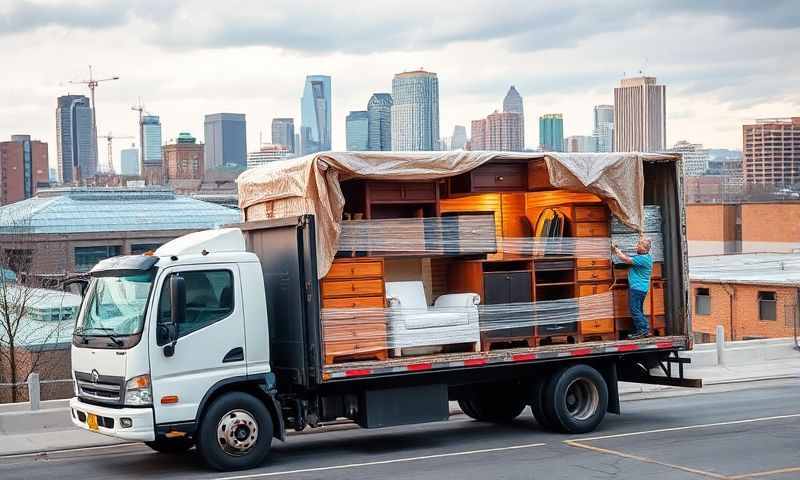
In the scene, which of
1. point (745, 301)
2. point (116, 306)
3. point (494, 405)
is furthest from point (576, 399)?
point (745, 301)

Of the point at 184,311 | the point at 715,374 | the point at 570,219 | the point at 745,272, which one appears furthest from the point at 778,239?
the point at 184,311

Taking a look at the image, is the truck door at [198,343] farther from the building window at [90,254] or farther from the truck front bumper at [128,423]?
the building window at [90,254]

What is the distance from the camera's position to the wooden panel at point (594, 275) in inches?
583

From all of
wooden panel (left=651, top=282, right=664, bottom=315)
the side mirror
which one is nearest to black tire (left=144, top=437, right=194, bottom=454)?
the side mirror

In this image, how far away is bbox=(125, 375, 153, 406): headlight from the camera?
458 inches

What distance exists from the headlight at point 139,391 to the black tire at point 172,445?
5.69 feet

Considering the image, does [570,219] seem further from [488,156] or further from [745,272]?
[745,272]

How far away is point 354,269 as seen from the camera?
42.4ft

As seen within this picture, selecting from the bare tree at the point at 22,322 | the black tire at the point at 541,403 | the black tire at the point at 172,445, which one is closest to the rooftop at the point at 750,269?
the bare tree at the point at 22,322

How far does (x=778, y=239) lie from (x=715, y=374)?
5930cm

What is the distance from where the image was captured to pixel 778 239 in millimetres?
77500

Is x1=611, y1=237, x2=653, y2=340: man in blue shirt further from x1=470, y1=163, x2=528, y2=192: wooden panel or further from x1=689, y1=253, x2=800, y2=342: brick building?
x1=689, y1=253, x2=800, y2=342: brick building

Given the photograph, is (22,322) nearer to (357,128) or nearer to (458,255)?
(458,255)

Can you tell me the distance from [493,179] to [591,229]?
1662mm
